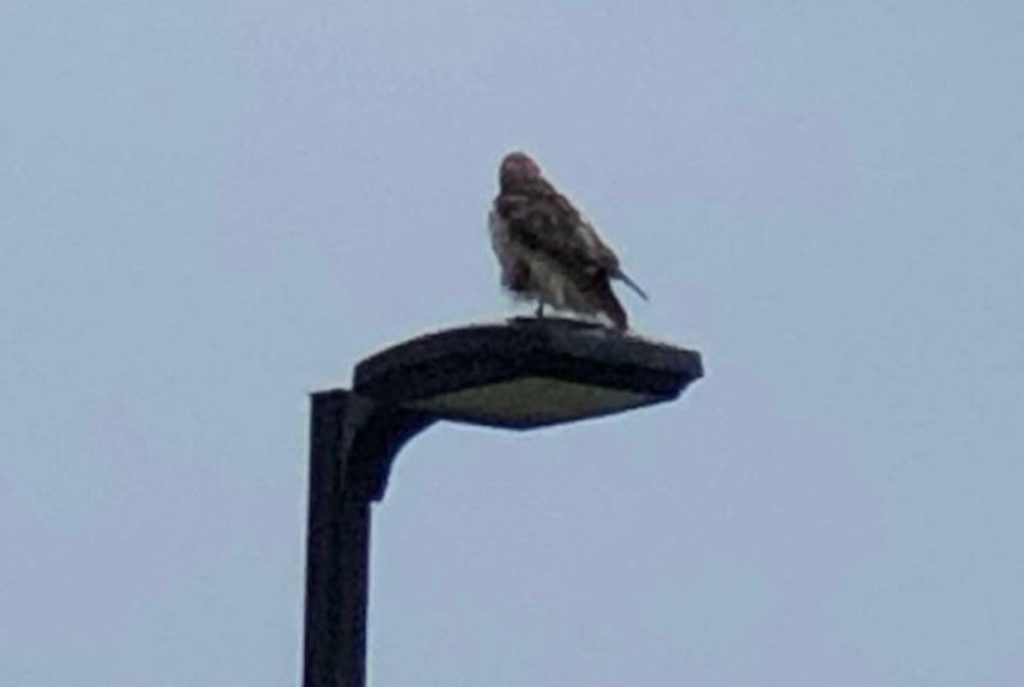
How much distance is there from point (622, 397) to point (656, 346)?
0.15m

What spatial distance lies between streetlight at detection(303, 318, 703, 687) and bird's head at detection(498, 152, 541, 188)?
498cm

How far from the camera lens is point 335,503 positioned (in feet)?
21.1

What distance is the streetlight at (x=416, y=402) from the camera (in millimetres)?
6254

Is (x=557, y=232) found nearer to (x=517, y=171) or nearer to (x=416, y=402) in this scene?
(x=517, y=171)

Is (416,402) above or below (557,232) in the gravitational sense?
below

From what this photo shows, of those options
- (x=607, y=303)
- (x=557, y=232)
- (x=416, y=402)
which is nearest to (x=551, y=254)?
(x=557, y=232)

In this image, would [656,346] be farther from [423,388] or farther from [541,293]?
[541,293]

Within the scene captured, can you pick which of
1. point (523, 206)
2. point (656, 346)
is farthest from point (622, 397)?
point (523, 206)

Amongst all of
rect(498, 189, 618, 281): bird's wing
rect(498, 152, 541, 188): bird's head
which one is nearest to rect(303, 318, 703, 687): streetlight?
rect(498, 189, 618, 281): bird's wing

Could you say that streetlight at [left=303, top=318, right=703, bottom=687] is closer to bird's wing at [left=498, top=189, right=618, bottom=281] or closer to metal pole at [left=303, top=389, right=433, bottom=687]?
metal pole at [left=303, top=389, right=433, bottom=687]

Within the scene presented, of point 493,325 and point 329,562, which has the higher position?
point 493,325

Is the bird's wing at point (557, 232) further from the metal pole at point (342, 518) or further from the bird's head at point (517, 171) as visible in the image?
the metal pole at point (342, 518)

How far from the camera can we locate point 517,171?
39.3 ft

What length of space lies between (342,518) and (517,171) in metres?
5.69
